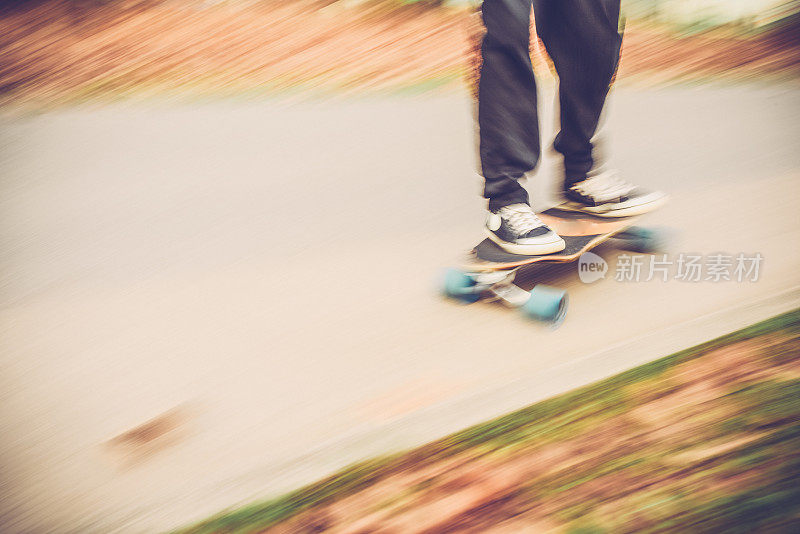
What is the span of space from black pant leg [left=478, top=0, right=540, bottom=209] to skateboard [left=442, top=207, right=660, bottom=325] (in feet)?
0.59

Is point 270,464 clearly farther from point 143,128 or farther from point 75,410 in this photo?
point 143,128

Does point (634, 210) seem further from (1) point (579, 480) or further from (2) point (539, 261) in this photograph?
(1) point (579, 480)

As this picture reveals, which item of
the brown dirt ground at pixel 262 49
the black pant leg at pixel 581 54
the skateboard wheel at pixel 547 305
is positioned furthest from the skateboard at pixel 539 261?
the brown dirt ground at pixel 262 49

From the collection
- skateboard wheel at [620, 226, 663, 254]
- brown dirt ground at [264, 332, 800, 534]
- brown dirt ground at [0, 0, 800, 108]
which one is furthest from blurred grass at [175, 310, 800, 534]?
brown dirt ground at [0, 0, 800, 108]

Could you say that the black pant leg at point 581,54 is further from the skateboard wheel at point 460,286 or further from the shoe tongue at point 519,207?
the skateboard wheel at point 460,286

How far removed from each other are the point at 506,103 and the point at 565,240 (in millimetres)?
468

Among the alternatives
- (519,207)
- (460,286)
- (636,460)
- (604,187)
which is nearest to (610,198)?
(604,187)

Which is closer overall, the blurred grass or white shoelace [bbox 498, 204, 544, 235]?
the blurred grass

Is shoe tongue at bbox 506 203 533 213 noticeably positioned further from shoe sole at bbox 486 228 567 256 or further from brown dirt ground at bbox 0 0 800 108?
brown dirt ground at bbox 0 0 800 108

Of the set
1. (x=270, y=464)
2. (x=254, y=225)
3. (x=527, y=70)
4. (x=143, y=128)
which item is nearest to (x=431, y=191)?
(x=254, y=225)

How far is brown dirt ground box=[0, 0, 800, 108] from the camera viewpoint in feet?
12.5

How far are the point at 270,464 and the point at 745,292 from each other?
1.41 meters

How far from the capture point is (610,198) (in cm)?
194

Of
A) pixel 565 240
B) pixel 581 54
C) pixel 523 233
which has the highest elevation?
pixel 581 54
